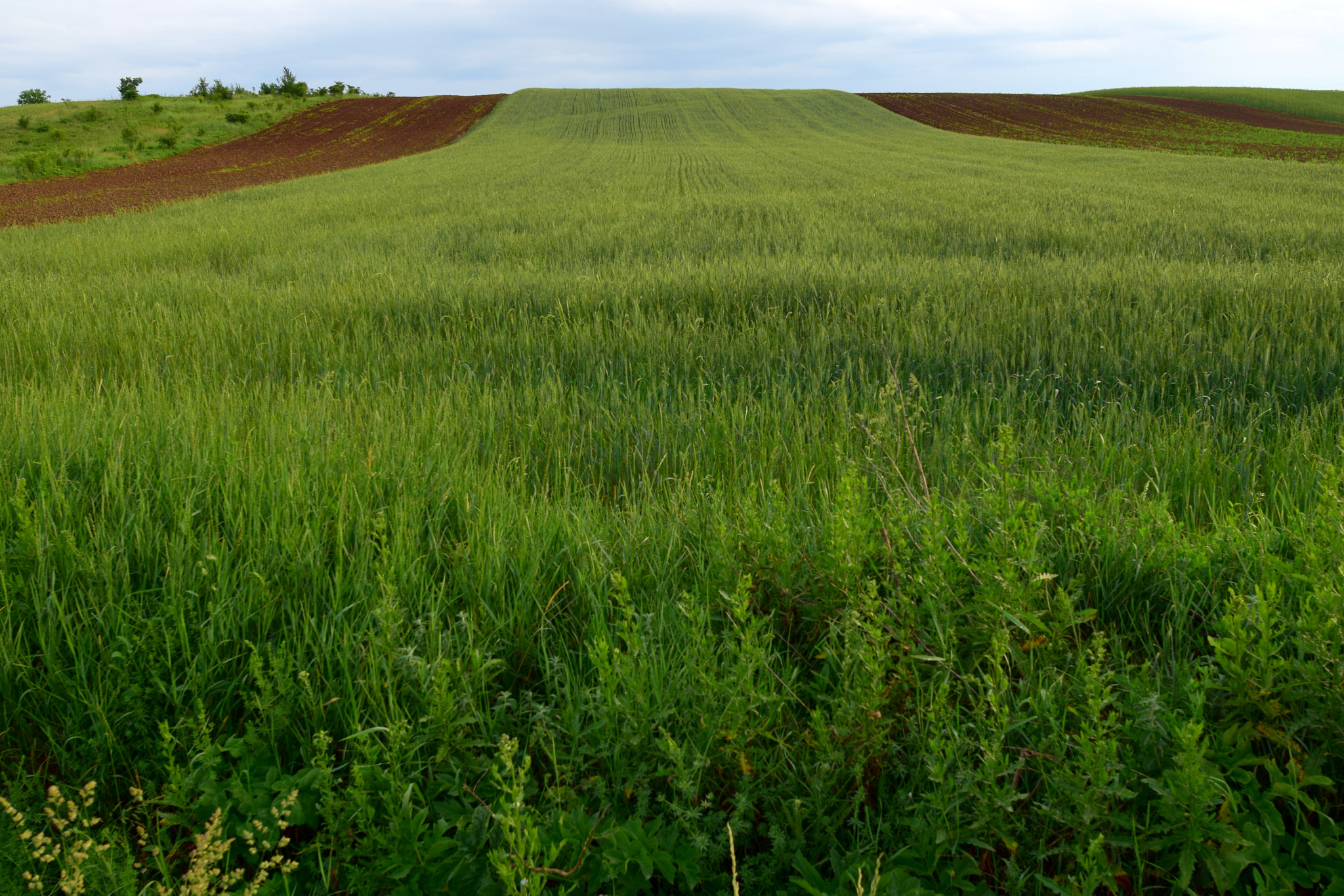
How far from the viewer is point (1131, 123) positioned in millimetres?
43656

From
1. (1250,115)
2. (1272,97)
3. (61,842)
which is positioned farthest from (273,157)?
(1272,97)

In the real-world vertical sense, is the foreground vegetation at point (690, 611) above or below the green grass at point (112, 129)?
below

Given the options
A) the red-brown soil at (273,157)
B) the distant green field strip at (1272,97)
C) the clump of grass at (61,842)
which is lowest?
the clump of grass at (61,842)

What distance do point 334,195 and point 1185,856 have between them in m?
15.6

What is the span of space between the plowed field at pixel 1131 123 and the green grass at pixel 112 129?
40825 mm

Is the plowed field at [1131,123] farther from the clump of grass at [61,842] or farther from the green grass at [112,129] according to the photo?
the green grass at [112,129]

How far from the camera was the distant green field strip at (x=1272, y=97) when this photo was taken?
50.0 metres

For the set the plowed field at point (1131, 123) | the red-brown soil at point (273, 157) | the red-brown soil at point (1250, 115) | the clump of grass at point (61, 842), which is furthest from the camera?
the red-brown soil at point (1250, 115)

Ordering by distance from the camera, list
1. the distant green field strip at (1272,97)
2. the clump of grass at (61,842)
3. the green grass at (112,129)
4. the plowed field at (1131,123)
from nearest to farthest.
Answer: the clump of grass at (61,842) → the green grass at (112,129) → the plowed field at (1131,123) → the distant green field strip at (1272,97)

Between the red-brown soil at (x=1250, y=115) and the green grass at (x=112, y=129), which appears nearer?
the green grass at (x=112, y=129)

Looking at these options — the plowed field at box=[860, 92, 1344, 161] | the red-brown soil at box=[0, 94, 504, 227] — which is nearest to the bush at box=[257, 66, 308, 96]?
the red-brown soil at box=[0, 94, 504, 227]

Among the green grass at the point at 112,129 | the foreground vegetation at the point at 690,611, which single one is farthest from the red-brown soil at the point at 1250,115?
the green grass at the point at 112,129

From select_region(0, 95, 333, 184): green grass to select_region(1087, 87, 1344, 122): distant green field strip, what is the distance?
68941 mm

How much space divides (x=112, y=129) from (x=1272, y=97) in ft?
259
